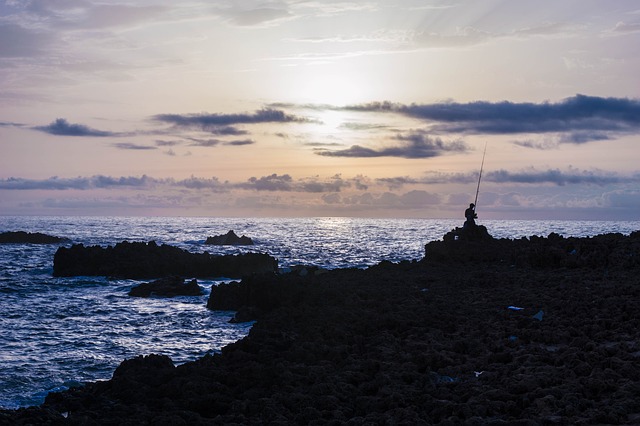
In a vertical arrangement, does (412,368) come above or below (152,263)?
above

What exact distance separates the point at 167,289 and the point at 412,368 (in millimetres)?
27586

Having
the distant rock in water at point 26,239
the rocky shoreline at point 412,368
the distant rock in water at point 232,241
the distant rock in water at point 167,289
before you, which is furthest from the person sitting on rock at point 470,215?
the distant rock in water at point 26,239

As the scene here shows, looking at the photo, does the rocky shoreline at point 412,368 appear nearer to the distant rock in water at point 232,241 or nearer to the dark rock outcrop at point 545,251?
the dark rock outcrop at point 545,251

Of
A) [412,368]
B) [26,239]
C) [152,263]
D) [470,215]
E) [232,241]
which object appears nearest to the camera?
[412,368]

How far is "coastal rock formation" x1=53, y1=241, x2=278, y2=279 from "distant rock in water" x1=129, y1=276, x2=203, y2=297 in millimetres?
7905

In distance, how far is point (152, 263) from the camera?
47.9 m

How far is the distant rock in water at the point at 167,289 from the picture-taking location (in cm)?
3797

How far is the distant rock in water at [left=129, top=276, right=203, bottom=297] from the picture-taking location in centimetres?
3797

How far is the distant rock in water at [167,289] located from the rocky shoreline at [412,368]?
15171mm

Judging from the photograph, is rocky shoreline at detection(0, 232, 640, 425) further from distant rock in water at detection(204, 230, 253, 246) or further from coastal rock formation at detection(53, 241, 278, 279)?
distant rock in water at detection(204, 230, 253, 246)

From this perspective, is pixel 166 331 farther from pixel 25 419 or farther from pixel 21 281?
pixel 21 281

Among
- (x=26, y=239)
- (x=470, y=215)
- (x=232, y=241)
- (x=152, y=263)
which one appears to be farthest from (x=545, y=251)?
(x=26, y=239)

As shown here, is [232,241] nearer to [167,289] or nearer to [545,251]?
[167,289]

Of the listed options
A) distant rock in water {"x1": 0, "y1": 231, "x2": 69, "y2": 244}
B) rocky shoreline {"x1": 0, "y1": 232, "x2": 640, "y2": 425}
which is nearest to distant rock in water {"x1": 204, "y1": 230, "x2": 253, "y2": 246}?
distant rock in water {"x1": 0, "y1": 231, "x2": 69, "y2": 244}
